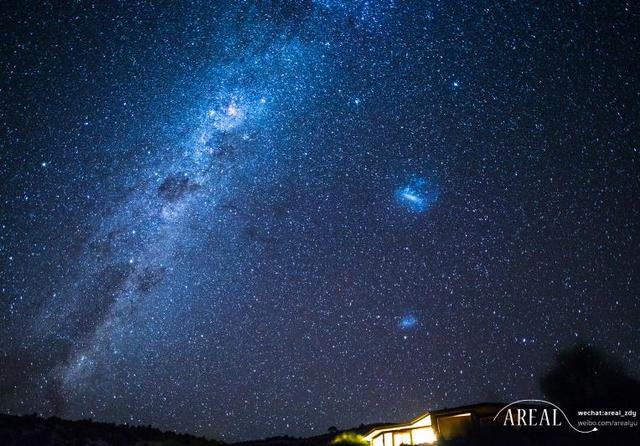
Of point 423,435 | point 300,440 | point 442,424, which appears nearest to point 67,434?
point 300,440

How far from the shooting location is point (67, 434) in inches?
1065

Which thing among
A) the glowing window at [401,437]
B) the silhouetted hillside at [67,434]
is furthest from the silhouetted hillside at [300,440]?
the silhouetted hillside at [67,434]

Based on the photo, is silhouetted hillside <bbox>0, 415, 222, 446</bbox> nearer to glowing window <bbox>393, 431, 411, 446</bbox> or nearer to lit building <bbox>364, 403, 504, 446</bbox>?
glowing window <bbox>393, 431, 411, 446</bbox>

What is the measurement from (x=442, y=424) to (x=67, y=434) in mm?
23250

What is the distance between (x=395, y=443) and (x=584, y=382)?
20242mm

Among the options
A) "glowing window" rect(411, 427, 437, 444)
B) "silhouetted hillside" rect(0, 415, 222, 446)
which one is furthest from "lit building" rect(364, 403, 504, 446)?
"silhouetted hillside" rect(0, 415, 222, 446)

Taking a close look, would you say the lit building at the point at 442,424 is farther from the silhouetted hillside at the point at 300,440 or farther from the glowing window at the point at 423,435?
the silhouetted hillside at the point at 300,440

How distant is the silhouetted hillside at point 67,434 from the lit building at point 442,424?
387 inches

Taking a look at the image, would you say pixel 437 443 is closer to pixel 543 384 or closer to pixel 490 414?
pixel 490 414

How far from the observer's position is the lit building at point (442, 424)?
61.6 feet

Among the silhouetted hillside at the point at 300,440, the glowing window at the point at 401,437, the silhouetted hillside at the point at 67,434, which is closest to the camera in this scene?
the glowing window at the point at 401,437

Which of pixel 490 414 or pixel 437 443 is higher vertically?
pixel 490 414

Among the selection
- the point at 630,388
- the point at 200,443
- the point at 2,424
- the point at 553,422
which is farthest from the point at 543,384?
the point at 2,424

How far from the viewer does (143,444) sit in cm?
2834
